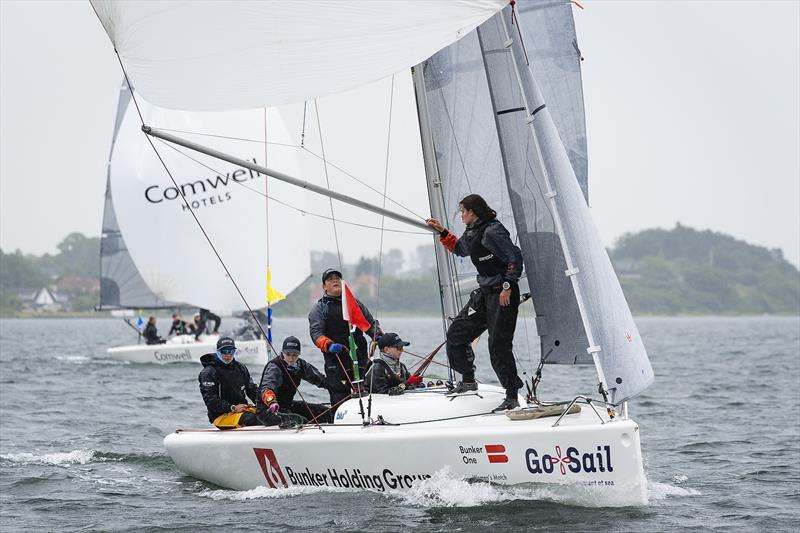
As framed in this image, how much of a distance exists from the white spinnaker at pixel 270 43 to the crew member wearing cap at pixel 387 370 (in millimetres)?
2375

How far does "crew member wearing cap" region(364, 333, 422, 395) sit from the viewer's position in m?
9.02

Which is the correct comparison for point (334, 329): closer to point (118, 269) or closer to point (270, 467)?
point (270, 467)

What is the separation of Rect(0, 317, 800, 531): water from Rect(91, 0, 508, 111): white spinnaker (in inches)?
108

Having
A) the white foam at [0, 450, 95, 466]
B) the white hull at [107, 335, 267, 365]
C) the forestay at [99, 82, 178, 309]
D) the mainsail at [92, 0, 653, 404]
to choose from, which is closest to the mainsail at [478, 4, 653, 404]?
the mainsail at [92, 0, 653, 404]

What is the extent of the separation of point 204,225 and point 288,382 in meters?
16.8

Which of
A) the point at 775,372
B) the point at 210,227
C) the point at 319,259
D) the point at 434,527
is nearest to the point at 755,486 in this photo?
the point at 434,527

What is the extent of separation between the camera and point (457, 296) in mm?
9328

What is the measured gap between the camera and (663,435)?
12445 millimetres

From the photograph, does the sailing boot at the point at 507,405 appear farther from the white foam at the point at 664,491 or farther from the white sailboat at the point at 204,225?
the white sailboat at the point at 204,225

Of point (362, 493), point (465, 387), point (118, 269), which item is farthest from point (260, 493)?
point (118, 269)

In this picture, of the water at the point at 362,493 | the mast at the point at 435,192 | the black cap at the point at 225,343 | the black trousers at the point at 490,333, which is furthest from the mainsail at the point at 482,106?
the black cap at the point at 225,343

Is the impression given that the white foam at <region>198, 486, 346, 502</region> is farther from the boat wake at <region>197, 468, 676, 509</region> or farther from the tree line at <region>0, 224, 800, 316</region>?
the tree line at <region>0, 224, 800, 316</region>

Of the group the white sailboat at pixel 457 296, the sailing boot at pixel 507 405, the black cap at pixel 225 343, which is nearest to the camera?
the white sailboat at pixel 457 296

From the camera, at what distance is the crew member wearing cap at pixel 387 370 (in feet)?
29.6
